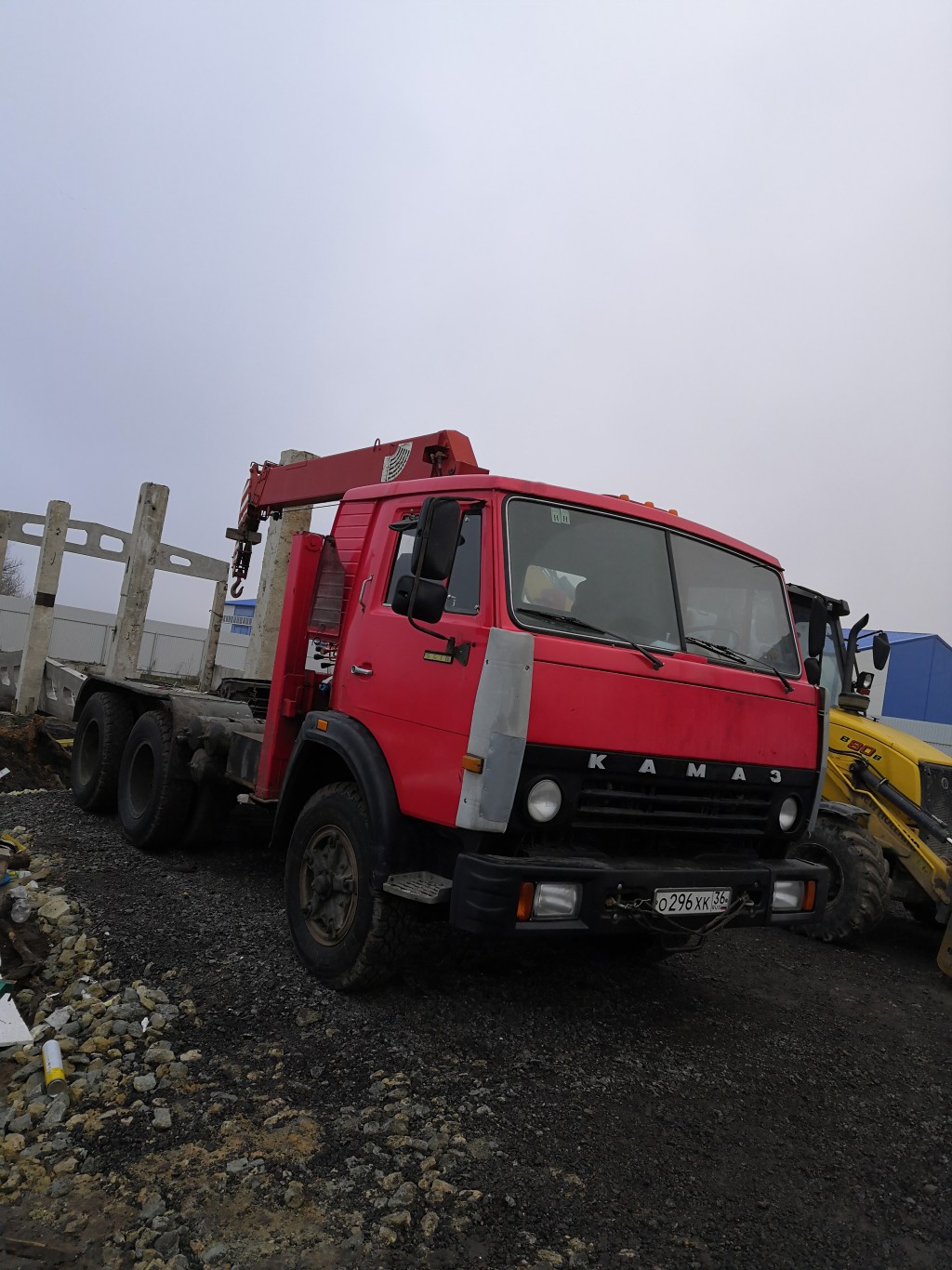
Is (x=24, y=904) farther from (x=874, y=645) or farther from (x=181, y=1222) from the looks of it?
(x=874, y=645)

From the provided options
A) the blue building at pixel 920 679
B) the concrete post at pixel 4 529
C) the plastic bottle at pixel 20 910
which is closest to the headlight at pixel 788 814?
the plastic bottle at pixel 20 910

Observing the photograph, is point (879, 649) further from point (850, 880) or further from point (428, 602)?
point (428, 602)

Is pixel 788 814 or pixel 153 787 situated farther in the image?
pixel 153 787

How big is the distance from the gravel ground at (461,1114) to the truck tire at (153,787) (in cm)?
102

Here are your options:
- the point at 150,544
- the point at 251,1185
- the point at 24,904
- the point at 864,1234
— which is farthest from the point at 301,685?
the point at 150,544

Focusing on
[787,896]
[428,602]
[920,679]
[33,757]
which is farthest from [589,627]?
[920,679]

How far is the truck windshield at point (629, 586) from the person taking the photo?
150 inches

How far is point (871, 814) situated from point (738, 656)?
3401 mm

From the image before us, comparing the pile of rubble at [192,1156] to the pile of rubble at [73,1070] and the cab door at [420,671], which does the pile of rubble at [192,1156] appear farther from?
the cab door at [420,671]

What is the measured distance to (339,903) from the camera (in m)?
4.15

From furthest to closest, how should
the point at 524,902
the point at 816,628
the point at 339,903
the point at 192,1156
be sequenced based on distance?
the point at 816,628 < the point at 339,903 < the point at 524,902 < the point at 192,1156

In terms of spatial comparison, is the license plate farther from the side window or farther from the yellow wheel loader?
the yellow wheel loader

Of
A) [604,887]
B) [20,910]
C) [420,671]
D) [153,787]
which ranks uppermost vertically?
[420,671]

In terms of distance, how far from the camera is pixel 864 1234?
9.18 ft
